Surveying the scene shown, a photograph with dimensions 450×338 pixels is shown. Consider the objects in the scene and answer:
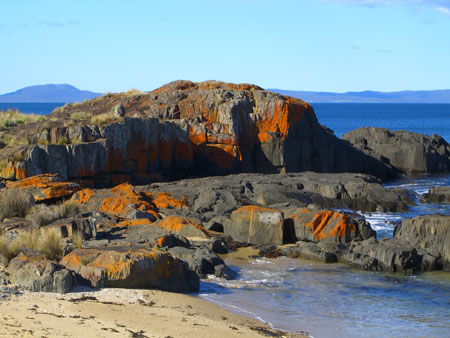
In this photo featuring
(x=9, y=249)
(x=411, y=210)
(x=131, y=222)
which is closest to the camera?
(x=9, y=249)

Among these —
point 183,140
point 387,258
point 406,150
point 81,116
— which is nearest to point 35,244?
point 387,258

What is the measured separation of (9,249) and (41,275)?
152 centimetres

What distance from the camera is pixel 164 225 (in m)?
19.2

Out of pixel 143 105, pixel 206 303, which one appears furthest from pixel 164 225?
pixel 143 105

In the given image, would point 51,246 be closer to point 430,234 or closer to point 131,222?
point 131,222

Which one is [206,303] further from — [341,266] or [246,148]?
[246,148]

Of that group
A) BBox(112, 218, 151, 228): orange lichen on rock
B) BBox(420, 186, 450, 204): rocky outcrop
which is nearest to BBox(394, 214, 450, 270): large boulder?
BBox(112, 218, 151, 228): orange lichen on rock

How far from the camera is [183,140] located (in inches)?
1289

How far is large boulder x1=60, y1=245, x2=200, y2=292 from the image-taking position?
12.2 meters

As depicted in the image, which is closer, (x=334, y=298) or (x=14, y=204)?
(x=334, y=298)

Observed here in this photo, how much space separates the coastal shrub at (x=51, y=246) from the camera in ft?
43.9

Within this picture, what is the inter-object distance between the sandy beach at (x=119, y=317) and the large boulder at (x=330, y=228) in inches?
299

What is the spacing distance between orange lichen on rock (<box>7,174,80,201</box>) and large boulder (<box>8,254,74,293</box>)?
382 inches

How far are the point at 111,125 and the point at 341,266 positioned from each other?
1529cm
